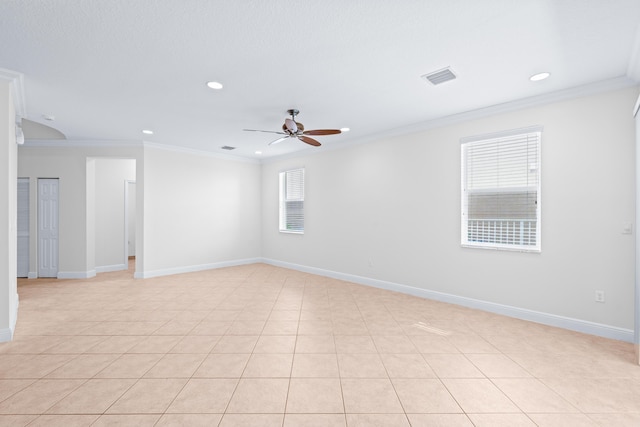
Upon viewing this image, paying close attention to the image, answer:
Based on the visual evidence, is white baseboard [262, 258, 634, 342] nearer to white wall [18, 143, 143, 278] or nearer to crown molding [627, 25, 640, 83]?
crown molding [627, 25, 640, 83]

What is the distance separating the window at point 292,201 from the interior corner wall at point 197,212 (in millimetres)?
886

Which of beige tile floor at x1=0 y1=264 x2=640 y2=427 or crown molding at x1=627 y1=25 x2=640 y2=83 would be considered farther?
crown molding at x1=627 y1=25 x2=640 y2=83

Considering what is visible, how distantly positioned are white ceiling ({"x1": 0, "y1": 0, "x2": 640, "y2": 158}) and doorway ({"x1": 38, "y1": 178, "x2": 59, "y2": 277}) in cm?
264

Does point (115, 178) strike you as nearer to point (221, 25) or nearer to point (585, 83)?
point (221, 25)

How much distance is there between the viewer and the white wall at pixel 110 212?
652 centimetres

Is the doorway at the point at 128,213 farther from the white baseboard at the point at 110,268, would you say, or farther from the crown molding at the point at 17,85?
the crown molding at the point at 17,85

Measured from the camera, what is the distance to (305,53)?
2539mm

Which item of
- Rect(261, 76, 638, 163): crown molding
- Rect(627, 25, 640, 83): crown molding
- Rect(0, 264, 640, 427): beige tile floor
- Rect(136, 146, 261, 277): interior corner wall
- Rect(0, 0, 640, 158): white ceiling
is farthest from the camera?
Rect(136, 146, 261, 277): interior corner wall

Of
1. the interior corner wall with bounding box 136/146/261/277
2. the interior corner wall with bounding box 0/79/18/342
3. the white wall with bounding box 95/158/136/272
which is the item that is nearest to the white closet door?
the white wall with bounding box 95/158/136/272

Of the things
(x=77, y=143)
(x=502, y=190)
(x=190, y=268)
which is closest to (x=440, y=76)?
(x=502, y=190)

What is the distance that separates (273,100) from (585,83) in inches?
136

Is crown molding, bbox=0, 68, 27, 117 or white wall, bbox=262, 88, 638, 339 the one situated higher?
crown molding, bbox=0, 68, 27, 117

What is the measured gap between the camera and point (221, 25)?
217cm

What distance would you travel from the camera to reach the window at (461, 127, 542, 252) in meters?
3.50
